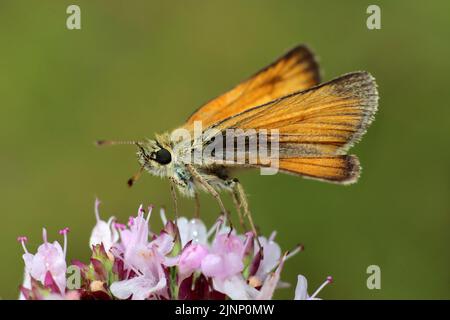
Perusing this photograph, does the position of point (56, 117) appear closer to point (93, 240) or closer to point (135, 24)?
point (135, 24)

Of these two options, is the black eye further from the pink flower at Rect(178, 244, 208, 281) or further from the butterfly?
the pink flower at Rect(178, 244, 208, 281)

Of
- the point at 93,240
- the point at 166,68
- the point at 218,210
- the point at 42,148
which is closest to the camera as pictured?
the point at 93,240

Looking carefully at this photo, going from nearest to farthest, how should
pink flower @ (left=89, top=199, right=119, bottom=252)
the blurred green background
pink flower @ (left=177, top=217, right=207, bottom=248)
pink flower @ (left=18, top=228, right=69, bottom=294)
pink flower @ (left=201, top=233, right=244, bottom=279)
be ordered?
1. pink flower @ (left=201, top=233, right=244, bottom=279)
2. pink flower @ (left=18, top=228, right=69, bottom=294)
3. pink flower @ (left=89, top=199, right=119, bottom=252)
4. pink flower @ (left=177, top=217, right=207, bottom=248)
5. the blurred green background

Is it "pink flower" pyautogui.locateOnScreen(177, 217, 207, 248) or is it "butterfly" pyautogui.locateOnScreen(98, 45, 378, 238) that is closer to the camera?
"butterfly" pyautogui.locateOnScreen(98, 45, 378, 238)

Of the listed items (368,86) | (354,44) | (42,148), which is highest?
(354,44)

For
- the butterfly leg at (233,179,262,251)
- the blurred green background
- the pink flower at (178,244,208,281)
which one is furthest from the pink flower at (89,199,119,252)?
the blurred green background
